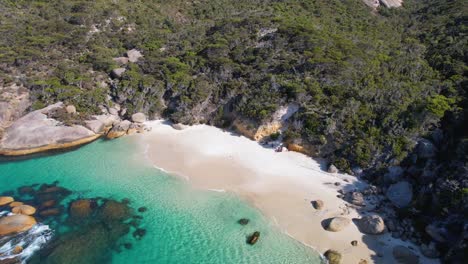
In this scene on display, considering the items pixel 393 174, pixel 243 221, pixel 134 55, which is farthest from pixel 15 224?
pixel 134 55

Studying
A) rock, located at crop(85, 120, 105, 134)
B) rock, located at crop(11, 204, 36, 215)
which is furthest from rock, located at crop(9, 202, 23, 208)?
rock, located at crop(85, 120, 105, 134)

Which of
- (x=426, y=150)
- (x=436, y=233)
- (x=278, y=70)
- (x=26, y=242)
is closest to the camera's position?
(x=436, y=233)

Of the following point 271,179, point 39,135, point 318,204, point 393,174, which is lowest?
point 318,204

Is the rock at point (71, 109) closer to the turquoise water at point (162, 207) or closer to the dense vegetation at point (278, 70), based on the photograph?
the dense vegetation at point (278, 70)

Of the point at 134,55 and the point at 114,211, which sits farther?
the point at 134,55

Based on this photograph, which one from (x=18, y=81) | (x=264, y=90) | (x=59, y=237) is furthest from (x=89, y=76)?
(x=59, y=237)

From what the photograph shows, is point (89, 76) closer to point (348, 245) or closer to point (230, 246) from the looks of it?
point (230, 246)

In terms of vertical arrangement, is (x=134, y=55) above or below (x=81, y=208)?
above

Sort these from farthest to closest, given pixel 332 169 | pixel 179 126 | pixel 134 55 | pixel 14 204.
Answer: pixel 134 55, pixel 179 126, pixel 332 169, pixel 14 204

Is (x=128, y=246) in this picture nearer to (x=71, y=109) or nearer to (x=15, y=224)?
(x=15, y=224)
